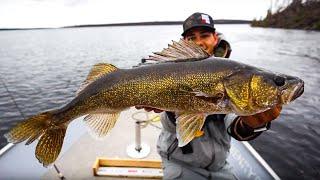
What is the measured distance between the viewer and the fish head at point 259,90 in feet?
8.41

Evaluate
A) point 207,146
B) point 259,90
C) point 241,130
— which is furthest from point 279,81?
point 207,146

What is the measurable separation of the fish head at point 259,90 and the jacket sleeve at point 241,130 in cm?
90

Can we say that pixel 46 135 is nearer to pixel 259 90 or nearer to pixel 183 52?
pixel 183 52

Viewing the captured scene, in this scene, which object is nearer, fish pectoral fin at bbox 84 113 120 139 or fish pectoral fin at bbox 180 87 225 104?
fish pectoral fin at bbox 180 87 225 104

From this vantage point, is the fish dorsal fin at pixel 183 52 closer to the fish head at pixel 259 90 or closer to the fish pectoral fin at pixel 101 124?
the fish head at pixel 259 90

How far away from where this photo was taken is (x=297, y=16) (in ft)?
297

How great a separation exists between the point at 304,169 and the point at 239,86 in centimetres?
745

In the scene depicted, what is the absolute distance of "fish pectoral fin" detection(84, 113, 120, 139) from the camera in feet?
9.84

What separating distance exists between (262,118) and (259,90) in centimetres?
56

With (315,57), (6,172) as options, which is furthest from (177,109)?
(315,57)

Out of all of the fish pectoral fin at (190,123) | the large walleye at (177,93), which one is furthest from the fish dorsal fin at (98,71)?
the fish pectoral fin at (190,123)

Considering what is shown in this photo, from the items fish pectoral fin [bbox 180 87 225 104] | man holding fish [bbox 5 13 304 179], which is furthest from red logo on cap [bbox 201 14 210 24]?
fish pectoral fin [bbox 180 87 225 104]

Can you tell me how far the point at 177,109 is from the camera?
2.72 meters

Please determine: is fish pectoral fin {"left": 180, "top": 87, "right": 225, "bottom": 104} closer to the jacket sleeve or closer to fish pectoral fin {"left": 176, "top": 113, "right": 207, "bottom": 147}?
fish pectoral fin {"left": 176, "top": 113, "right": 207, "bottom": 147}
